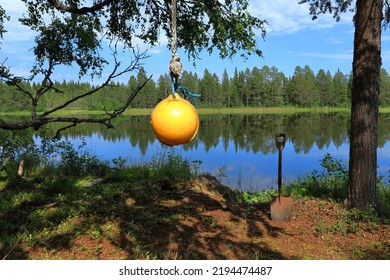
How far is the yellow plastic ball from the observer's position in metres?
2.08

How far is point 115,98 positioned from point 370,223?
94224 millimetres

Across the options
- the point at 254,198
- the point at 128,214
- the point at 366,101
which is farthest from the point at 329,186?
the point at 128,214

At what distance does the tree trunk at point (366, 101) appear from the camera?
6250 millimetres

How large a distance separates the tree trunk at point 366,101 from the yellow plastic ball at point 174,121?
5.14m

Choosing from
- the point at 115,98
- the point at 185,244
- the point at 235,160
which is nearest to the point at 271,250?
the point at 185,244

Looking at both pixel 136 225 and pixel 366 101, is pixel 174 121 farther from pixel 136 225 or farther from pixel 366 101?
pixel 366 101

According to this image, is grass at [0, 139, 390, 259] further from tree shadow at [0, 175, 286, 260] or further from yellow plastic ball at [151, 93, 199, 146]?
yellow plastic ball at [151, 93, 199, 146]

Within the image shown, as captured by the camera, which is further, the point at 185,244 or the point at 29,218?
the point at 29,218

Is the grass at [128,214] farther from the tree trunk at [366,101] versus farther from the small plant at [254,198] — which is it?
the tree trunk at [366,101]

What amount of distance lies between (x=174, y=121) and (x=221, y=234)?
11.5 feet

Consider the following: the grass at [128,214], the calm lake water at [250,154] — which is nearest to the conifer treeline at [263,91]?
the calm lake water at [250,154]

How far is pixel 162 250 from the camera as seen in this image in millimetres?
4500

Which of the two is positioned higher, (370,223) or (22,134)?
(22,134)

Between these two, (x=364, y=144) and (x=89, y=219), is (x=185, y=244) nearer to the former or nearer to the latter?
(x=89, y=219)
